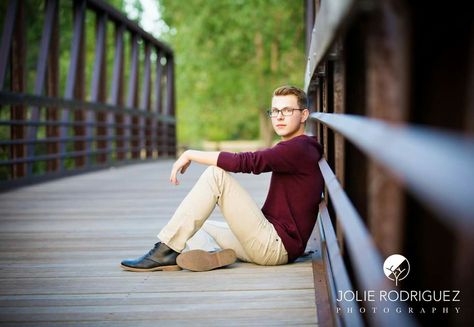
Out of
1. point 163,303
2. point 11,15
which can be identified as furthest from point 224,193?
point 11,15

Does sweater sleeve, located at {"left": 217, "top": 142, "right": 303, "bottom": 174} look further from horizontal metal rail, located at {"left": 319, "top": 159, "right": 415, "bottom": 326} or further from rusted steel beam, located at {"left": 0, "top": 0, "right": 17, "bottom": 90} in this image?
rusted steel beam, located at {"left": 0, "top": 0, "right": 17, "bottom": 90}

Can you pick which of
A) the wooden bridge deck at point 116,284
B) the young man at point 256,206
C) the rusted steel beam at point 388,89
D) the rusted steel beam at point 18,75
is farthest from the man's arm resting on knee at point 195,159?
the rusted steel beam at point 18,75

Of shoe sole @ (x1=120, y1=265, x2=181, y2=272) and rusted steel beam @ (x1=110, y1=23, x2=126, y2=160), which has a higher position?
rusted steel beam @ (x1=110, y1=23, x2=126, y2=160)

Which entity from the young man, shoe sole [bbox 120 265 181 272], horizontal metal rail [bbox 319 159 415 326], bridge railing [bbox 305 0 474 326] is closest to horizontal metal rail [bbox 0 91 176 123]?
shoe sole [bbox 120 265 181 272]

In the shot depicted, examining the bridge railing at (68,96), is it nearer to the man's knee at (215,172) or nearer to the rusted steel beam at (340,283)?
the man's knee at (215,172)

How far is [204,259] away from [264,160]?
0.52 meters

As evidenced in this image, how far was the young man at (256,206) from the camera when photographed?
3.11 metres

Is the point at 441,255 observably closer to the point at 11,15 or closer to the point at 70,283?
the point at 70,283

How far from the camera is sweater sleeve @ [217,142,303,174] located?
121 inches

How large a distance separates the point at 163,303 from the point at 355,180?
99cm

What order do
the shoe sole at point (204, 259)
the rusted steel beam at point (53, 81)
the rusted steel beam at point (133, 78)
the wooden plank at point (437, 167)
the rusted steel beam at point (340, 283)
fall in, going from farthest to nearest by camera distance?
the rusted steel beam at point (133, 78), the rusted steel beam at point (53, 81), the shoe sole at point (204, 259), the rusted steel beam at point (340, 283), the wooden plank at point (437, 167)

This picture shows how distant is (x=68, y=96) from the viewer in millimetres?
9469

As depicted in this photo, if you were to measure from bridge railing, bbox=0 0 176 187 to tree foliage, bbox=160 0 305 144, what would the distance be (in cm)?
562

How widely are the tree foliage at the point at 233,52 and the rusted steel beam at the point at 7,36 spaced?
13785 mm
